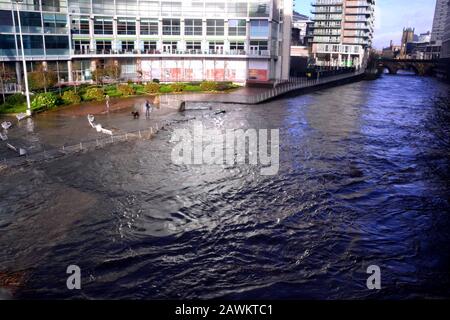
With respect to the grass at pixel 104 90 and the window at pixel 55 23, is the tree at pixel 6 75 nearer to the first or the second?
the grass at pixel 104 90

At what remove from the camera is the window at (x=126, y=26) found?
77750 mm

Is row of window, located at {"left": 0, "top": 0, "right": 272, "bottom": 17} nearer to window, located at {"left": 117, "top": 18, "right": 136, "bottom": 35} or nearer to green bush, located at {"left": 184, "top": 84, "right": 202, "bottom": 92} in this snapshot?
window, located at {"left": 117, "top": 18, "right": 136, "bottom": 35}

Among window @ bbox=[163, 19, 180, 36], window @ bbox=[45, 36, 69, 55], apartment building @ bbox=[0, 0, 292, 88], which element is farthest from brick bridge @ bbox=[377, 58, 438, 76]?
window @ bbox=[45, 36, 69, 55]

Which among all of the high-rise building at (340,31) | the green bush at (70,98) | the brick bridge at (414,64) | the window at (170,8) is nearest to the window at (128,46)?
the window at (170,8)

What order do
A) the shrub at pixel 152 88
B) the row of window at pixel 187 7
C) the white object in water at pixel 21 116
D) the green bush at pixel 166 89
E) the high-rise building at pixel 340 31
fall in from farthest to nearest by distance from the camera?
the high-rise building at pixel 340 31 < the row of window at pixel 187 7 < the green bush at pixel 166 89 < the shrub at pixel 152 88 < the white object in water at pixel 21 116

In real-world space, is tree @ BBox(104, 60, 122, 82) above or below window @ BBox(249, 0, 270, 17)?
below

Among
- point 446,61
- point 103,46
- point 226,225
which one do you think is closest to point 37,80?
point 103,46

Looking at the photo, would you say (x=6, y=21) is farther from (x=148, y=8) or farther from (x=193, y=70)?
(x=193, y=70)

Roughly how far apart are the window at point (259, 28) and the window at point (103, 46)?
1058 inches

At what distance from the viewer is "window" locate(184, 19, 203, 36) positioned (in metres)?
80.9

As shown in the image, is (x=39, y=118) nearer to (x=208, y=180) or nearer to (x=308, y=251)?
(x=208, y=180)

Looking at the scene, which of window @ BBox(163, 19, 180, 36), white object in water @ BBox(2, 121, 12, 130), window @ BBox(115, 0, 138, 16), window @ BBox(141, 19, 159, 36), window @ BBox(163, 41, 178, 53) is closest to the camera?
white object in water @ BBox(2, 121, 12, 130)

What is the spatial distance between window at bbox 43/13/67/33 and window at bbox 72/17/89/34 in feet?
9.59

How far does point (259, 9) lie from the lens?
7944 cm
